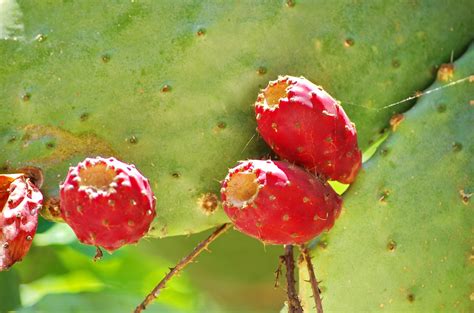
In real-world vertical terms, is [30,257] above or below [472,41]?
below

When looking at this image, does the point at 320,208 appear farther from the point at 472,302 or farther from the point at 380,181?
the point at 472,302

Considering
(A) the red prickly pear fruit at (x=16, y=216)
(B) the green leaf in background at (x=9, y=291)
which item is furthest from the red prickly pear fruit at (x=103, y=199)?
(B) the green leaf in background at (x=9, y=291)

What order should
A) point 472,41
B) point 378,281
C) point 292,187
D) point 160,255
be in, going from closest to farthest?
1. point 292,187
2. point 378,281
3. point 472,41
4. point 160,255

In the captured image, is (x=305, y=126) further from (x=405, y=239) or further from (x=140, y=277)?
(x=140, y=277)

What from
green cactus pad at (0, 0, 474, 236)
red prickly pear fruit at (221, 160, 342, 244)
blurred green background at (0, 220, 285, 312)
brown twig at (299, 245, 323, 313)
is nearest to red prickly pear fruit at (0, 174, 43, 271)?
green cactus pad at (0, 0, 474, 236)

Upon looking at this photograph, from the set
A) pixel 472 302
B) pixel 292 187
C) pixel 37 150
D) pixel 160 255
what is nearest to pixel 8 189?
pixel 37 150

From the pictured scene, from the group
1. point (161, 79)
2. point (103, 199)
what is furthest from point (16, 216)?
point (161, 79)

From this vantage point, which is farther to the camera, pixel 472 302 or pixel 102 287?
pixel 102 287
